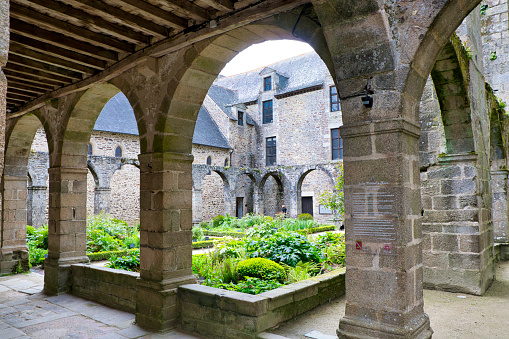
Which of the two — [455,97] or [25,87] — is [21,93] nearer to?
[25,87]

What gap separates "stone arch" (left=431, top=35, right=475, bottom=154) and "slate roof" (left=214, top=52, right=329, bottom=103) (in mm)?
14398

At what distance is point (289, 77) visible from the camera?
2152 centimetres

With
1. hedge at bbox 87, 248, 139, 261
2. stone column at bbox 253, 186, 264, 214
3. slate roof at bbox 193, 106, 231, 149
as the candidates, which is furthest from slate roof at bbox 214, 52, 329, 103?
hedge at bbox 87, 248, 139, 261

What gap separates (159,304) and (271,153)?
58.1 feet

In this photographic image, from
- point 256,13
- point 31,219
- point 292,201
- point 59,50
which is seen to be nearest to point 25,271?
point 31,219

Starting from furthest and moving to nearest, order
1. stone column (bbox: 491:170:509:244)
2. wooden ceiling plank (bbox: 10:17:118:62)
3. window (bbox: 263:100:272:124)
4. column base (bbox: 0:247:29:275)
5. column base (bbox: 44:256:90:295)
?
window (bbox: 263:100:272:124) → stone column (bbox: 491:170:509:244) → column base (bbox: 0:247:29:275) → column base (bbox: 44:256:90:295) → wooden ceiling plank (bbox: 10:17:118:62)

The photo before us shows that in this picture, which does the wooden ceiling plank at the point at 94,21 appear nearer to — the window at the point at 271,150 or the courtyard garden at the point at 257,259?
the courtyard garden at the point at 257,259

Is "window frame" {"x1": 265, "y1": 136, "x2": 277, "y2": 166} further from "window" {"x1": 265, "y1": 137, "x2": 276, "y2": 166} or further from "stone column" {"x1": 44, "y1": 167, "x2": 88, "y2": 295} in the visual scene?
"stone column" {"x1": 44, "y1": 167, "x2": 88, "y2": 295}

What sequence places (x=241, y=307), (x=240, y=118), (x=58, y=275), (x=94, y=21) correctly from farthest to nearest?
(x=240, y=118) → (x=58, y=275) → (x=94, y=21) → (x=241, y=307)

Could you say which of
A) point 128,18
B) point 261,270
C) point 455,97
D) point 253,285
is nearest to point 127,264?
point 261,270

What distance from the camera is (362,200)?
261 cm

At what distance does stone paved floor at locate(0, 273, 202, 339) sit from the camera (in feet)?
14.0

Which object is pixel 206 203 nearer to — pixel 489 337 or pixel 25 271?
pixel 25 271

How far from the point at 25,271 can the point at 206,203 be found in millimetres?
12755
